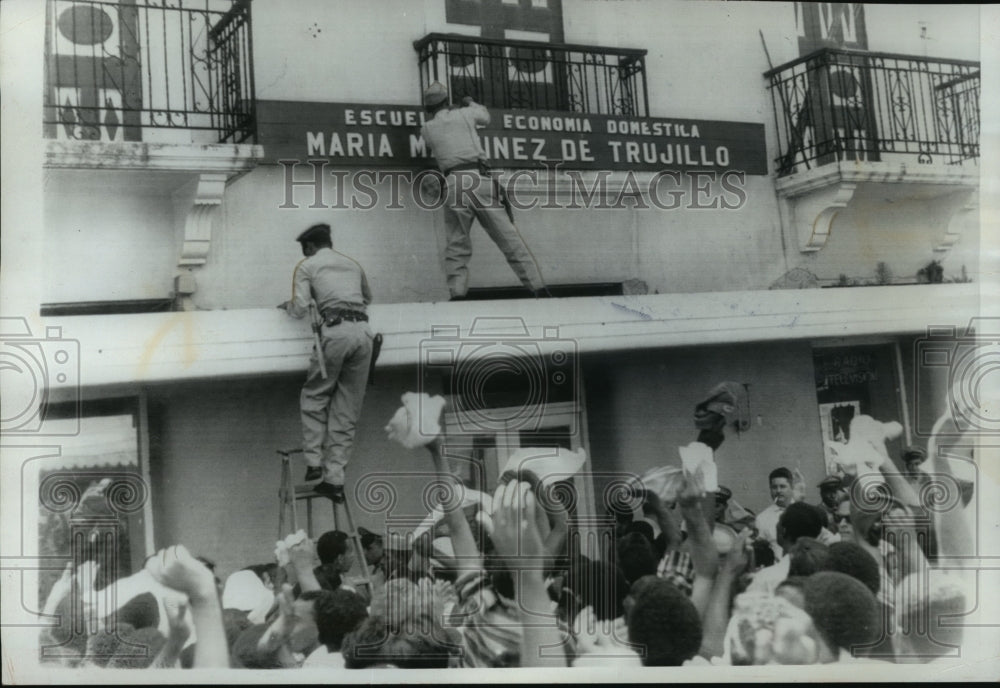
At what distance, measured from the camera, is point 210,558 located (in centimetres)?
579

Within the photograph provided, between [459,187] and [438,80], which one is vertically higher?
[438,80]

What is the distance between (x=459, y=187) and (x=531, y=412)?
1.23m

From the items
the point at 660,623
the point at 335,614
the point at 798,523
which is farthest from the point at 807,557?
the point at 335,614

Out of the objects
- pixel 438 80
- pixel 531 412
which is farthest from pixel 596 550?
pixel 438 80

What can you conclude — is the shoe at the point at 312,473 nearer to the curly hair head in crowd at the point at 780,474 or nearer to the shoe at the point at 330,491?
the shoe at the point at 330,491

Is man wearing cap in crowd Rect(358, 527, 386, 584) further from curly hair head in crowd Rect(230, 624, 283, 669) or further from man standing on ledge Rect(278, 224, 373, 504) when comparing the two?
curly hair head in crowd Rect(230, 624, 283, 669)

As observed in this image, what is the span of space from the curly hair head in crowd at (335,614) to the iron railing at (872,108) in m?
3.32

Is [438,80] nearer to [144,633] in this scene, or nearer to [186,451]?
[186,451]

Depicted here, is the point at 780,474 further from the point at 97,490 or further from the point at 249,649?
the point at 97,490

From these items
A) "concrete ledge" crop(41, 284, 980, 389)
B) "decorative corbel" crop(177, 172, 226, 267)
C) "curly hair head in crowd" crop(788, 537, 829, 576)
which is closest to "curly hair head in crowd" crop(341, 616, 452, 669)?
"concrete ledge" crop(41, 284, 980, 389)

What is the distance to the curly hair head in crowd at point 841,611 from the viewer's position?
6.22 meters

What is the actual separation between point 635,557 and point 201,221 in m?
2.78

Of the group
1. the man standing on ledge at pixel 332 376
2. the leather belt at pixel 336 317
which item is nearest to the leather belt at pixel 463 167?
the man standing on ledge at pixel 332 376

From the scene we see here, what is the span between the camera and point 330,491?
590cm
